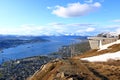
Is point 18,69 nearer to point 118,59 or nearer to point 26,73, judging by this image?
point 26,73

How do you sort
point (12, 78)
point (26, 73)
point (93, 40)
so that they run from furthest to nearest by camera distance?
1. point (26, 73)
2. point (12, 78)
3. point (93, 40)

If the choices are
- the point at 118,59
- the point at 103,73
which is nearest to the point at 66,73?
the point at 103,73

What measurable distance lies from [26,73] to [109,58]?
153 metres

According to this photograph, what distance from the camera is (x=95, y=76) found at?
19.1m

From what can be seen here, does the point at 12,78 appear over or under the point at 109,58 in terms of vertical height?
under

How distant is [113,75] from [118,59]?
26.8 feet

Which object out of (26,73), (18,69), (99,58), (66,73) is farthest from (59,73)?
(18,69)

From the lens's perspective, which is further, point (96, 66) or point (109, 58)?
point (109, 58)

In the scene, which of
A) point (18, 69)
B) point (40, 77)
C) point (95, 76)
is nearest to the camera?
point (95, 76)

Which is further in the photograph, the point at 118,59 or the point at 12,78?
the point at 12,78

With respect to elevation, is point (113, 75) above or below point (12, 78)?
above

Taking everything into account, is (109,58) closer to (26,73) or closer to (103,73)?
(103,73)

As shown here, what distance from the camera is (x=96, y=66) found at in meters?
24.0

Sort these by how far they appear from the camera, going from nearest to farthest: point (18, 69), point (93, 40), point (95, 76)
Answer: point (95, 76)
point (93, 40)
point (18, 69)
